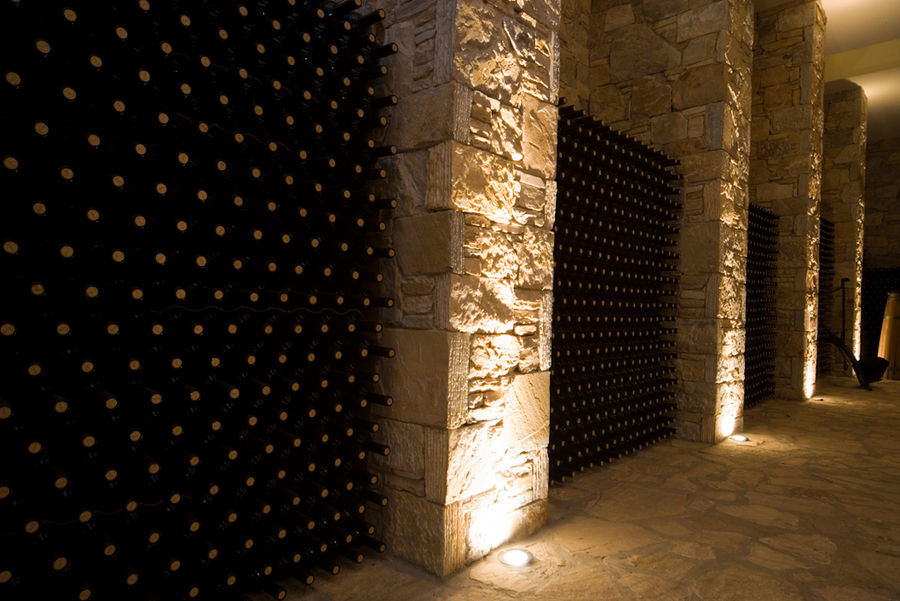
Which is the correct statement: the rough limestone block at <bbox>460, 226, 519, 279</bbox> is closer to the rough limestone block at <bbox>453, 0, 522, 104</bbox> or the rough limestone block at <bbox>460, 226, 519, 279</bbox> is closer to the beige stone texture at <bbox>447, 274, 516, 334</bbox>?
the beige stone texture at <bbox>447, 274, 516, 334</bbox>

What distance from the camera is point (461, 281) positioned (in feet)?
7.14

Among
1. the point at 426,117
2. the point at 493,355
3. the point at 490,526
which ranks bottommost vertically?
the point at 490,526

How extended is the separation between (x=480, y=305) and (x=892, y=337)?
1034cm

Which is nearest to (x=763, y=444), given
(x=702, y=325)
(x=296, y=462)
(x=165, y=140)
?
(x=702, y=325)

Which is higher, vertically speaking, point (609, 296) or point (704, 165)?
point (704, 165)

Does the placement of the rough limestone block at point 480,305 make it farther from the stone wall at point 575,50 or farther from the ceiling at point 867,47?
the ceiling at point 867,47

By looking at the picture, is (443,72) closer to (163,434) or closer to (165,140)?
(165,140)

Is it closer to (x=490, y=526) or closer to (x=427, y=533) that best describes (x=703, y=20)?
(x=490, y=526)

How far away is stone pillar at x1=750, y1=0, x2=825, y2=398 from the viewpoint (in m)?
6.58

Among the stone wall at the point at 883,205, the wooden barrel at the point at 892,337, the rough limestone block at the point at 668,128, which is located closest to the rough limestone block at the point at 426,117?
the rough limestone block at the point at 668,128

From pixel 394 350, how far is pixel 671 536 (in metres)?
1.60

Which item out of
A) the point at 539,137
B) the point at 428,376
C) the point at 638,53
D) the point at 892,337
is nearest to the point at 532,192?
the point at 539,137

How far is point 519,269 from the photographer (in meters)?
2.48

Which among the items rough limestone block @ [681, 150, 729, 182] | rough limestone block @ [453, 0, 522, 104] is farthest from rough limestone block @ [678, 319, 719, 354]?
rough limestone block @ [453, 0, 522, 104]
